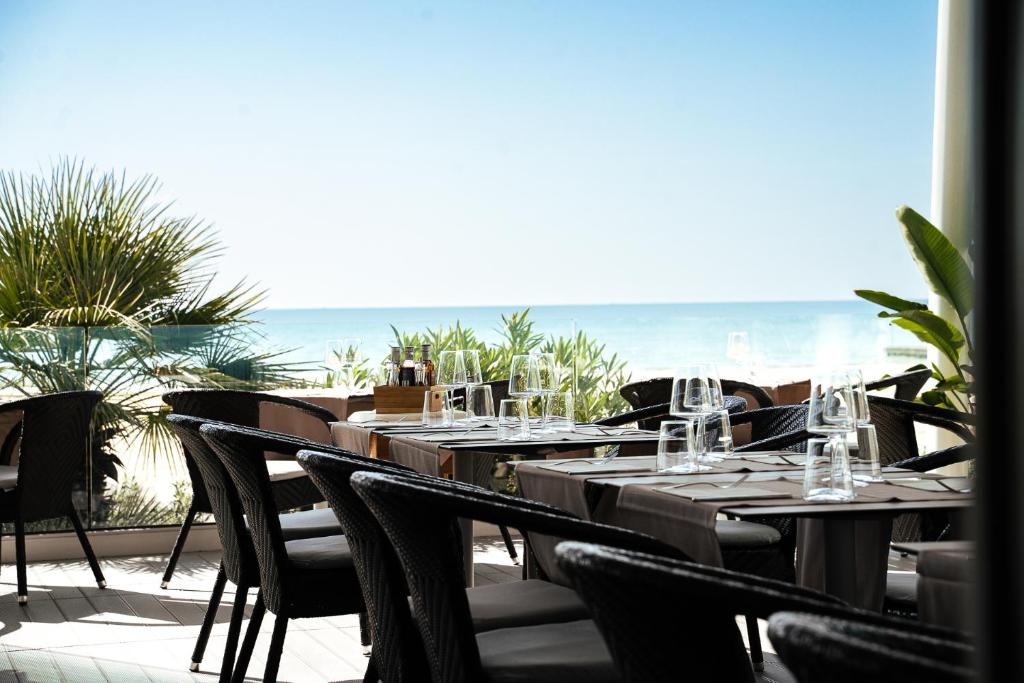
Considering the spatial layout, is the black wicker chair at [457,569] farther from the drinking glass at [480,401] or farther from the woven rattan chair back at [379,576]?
the drinking glass at [480,401]

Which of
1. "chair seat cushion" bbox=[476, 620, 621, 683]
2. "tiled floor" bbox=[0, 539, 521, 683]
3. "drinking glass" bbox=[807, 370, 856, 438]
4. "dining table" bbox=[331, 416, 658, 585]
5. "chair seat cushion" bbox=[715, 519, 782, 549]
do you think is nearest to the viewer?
"chair seat cushion" bbox=[476, 620, 621, 683]

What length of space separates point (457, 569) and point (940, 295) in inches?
178

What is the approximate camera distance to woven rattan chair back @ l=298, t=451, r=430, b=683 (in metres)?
2.04

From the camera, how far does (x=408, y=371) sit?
4.67 metres

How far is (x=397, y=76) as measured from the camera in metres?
38.7

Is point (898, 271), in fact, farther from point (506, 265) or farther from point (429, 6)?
point (429, 6)

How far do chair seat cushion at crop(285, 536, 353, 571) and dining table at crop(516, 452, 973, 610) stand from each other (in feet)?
1.52

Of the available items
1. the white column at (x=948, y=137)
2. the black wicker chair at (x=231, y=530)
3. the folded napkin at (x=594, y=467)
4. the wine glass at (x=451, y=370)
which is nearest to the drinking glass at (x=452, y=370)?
the wine glass at (x=451, y=370)

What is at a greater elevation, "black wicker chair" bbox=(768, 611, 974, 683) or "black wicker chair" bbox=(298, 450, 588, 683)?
"black wicker chair" bbox=(768, 611, 974, 683)

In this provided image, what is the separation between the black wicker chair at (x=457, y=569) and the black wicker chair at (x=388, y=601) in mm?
68

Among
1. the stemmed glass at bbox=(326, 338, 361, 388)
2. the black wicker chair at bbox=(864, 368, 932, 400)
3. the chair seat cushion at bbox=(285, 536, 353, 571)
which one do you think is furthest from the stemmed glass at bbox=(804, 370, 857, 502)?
the black wicker chair at bbox=(864, 368, 932, 400)

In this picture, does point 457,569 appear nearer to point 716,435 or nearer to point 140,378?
point 716,435

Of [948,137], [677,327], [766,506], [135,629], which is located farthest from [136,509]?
[677,327]

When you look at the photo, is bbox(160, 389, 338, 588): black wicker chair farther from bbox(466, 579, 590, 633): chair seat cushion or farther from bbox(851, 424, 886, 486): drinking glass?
bbox(851, 424, 886, 486): drinking glass
